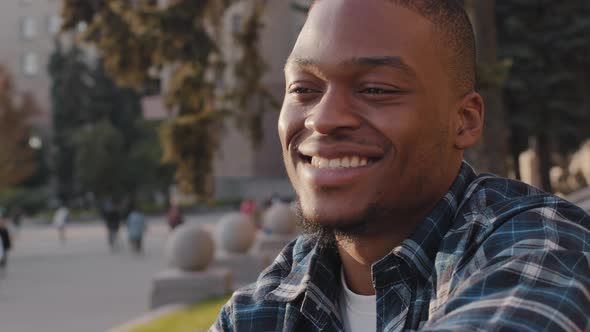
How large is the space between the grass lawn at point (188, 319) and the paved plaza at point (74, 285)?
2.87ft

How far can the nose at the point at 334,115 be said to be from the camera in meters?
1.49

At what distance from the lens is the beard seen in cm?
151

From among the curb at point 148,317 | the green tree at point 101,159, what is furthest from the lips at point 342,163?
the green tree at point 101,159

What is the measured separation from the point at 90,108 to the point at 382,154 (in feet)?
164

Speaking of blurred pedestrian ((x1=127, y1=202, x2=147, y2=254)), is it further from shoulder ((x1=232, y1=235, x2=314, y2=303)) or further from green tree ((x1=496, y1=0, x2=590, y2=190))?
shoulder ((x1=232, y1=235, x2=314, y2=303))

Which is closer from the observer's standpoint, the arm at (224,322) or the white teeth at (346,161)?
the white teeth at (346,161)

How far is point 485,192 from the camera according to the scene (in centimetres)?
151

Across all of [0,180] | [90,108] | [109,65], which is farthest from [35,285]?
[90,108]

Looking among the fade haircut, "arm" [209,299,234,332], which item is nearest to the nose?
the fade haircut

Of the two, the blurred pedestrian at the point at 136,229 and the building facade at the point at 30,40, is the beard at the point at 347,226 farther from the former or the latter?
the building facade at the point at 30,40

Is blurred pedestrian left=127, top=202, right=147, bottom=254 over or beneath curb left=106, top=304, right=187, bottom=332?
beneath

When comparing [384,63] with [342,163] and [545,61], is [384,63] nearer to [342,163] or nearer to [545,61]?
[342,163]

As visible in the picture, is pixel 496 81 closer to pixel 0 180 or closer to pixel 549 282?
pixel 549 282

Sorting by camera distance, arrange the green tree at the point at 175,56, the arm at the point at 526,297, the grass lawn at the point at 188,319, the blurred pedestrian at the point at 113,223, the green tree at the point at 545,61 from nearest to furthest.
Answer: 1. the arm at the point at 526,297
2. the grass lawn at the point at 188,319
3. the green tree at the point at 175,56
4. the green tree at the point at 545,61
5. the blurred pedestrian at the point at 113,223
